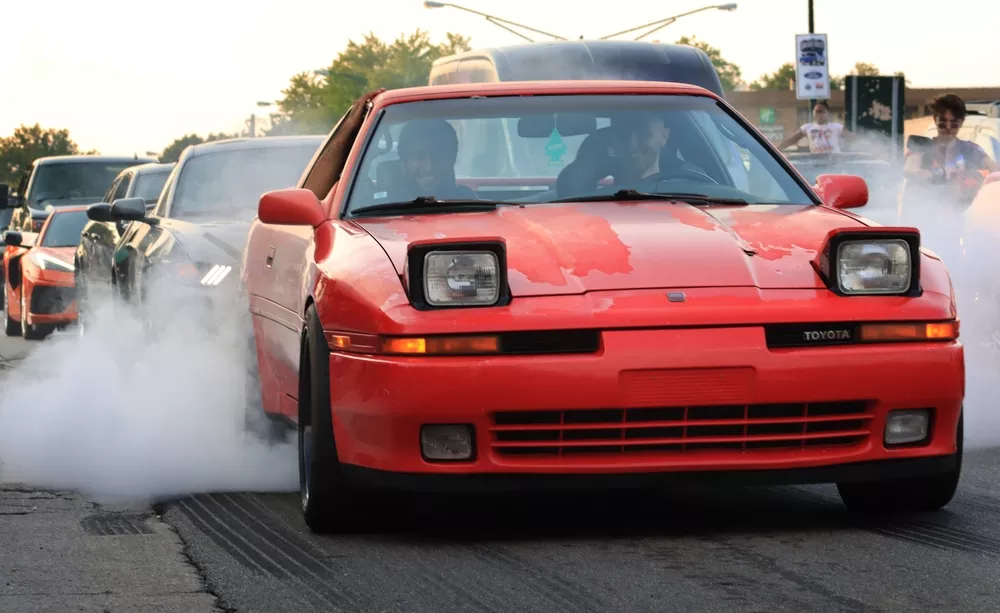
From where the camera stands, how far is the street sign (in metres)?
31.4

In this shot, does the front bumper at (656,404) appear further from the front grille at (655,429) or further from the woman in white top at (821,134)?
the woman in white top at (821,134)

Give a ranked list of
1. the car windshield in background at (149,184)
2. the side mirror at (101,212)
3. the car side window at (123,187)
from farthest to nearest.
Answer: the car side window at (123,187)
the car windshield in background at (149,184)
the side mirror at (101,212)

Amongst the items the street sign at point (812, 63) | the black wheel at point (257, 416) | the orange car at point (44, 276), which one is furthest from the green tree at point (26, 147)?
the black wheel at point (257, 416)

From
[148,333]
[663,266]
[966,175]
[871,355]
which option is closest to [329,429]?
[663,266]

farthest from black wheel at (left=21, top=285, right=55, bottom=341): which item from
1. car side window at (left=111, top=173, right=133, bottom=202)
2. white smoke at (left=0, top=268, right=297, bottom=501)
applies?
white smoke at (left=0, top=268, right=297, bottom=501)

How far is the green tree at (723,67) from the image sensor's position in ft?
429

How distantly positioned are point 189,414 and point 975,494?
11.3 feet

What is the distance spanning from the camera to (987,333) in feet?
33.0

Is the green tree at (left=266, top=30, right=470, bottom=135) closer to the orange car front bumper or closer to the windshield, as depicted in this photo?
the orange car front bumper

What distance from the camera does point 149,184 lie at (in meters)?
16.2

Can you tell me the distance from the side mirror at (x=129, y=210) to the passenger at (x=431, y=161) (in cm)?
483

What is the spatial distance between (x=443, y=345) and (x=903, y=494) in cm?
158

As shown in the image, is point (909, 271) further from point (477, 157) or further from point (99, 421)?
point (99, 421)

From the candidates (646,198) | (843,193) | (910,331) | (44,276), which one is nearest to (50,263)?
(44,276)
